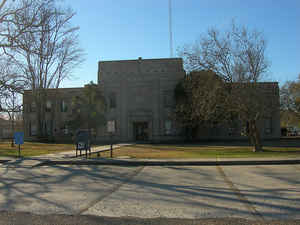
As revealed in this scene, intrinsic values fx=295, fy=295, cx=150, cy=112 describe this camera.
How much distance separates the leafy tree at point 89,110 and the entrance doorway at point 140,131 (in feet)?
16.0

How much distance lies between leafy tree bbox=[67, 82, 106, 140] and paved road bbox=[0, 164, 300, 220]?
27424mm

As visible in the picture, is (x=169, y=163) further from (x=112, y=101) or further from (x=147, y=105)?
(x=112, y=101)

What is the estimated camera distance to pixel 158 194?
7.59 meters

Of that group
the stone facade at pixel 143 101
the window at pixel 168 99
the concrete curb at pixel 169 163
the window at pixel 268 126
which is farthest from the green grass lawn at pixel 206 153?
the window at pixel 268 126

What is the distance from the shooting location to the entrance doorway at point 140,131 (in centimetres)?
4162

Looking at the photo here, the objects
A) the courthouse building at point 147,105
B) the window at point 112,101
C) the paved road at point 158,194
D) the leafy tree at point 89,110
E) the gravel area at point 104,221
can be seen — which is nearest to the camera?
the gravel area at point 104,221

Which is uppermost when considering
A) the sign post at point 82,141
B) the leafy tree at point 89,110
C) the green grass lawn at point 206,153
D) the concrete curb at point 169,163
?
the leafy tree at point 89,110

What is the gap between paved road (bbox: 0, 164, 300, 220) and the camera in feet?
19.4

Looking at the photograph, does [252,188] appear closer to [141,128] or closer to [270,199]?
[270,199]

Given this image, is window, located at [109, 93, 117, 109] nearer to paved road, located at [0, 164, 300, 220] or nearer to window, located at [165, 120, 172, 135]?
window, located at [165, 120, 172, 135]

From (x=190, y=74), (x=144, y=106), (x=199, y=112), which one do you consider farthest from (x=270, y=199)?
(x=144, y=106)

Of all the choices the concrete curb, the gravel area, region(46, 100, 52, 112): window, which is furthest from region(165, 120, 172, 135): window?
the gravel area

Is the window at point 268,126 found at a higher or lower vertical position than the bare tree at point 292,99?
lower

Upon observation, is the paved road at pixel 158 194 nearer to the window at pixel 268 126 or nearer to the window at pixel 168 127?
the window at pixel 168 127
